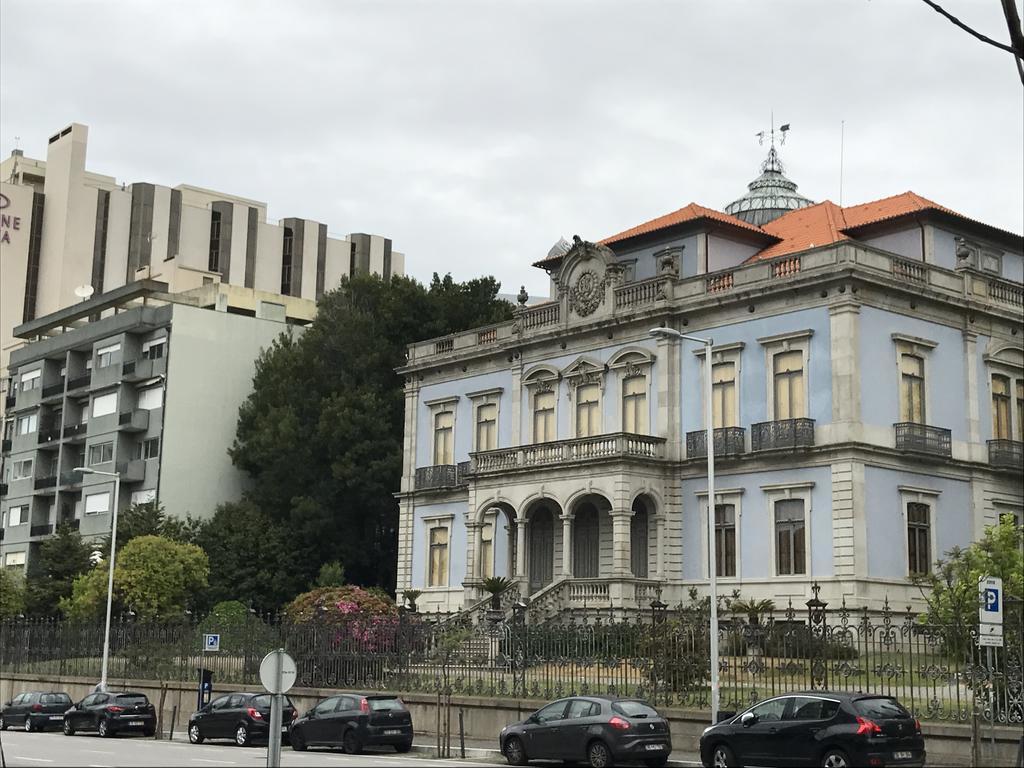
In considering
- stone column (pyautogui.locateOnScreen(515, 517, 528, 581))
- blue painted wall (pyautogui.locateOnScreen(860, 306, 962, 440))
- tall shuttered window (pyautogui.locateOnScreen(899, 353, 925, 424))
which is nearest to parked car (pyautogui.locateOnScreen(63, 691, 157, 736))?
stone column (pyautogui.locateOnScreen(515, 517, 528, 581))

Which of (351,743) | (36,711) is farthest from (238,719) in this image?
(36,711)

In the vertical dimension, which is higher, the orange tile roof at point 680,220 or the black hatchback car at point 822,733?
the orange tile roof at point 680,220

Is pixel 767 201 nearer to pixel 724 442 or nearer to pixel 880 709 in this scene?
pixel 724 442

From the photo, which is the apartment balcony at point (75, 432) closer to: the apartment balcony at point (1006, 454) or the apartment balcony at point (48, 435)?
the apartment balcony at point (48, 435)

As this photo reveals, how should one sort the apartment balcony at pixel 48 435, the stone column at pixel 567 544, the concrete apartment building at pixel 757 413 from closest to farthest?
1. the concrete apartment building at pixel 757 413
2. the stone column at pixel 567 544
3. the apartment balcony at pixel 48 435

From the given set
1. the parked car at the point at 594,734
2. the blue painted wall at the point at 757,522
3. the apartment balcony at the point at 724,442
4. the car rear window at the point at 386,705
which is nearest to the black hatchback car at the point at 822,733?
the parked car at the point at 594,734

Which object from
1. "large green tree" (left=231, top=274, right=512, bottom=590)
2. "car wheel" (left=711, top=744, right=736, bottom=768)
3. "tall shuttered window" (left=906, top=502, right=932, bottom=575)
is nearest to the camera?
"car wheel" (left=711, top=744, right=736, bottom=768)

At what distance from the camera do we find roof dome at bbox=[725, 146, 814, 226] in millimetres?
55969

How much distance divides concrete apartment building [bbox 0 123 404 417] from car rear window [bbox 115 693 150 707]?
176 feet

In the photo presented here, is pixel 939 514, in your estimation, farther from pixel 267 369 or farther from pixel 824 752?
pixel 267 369

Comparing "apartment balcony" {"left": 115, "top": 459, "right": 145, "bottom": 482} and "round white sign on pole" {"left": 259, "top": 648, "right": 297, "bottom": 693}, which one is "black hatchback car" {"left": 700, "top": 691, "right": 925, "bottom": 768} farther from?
"apartment balcony" {"left": 115, "top": 459, "right": 145, "bottom": 482}

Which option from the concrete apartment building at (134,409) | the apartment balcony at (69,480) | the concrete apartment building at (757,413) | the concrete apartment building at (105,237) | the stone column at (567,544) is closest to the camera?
the concrete apartment building at (757,413)

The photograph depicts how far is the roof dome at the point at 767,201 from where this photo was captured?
5597cm

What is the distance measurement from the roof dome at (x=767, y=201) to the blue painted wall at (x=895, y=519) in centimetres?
1678
